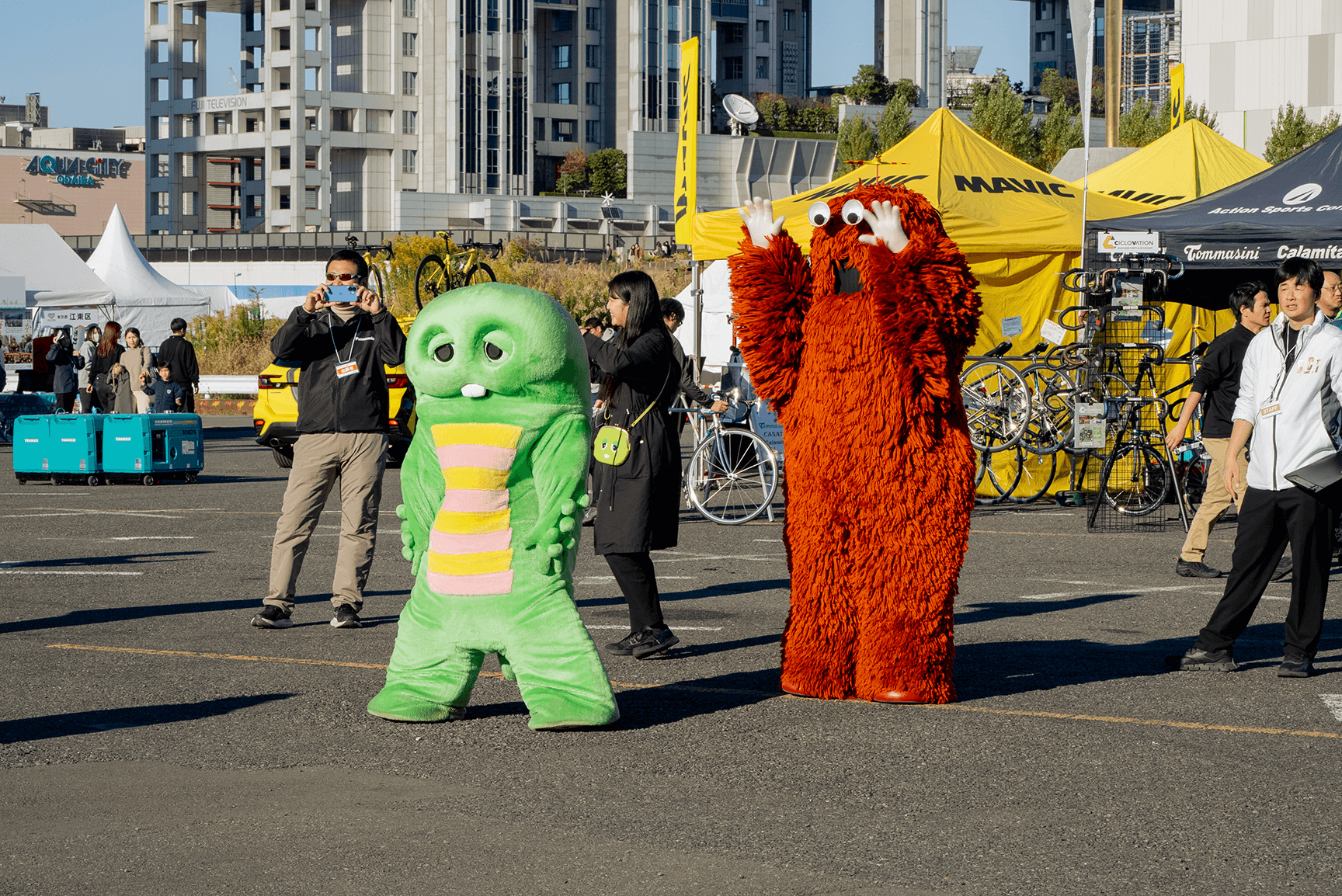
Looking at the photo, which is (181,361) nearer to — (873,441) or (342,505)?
(342,505)

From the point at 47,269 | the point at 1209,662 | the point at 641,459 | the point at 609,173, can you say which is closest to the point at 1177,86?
the point at 47,269

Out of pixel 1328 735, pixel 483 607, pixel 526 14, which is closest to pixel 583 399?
pixel 483 607

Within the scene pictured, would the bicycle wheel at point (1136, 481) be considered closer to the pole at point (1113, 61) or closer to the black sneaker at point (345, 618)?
the black sneaker at point (345, 618)

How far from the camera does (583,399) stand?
640 centimetres

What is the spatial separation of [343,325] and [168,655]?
202cm

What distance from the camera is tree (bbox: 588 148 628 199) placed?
3743 inches

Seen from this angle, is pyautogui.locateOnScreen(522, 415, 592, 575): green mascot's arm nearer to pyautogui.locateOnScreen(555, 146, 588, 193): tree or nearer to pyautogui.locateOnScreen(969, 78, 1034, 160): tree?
pyautogui.locateOnScreen(969, 78, 1034, 160): tree

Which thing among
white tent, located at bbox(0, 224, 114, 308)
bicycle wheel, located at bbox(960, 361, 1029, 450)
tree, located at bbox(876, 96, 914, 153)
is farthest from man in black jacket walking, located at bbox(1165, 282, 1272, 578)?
tree, located at bbox(876, 96, 914, 153)

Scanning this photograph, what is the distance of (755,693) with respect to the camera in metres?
7.06

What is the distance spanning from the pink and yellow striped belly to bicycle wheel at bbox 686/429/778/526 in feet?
26.6

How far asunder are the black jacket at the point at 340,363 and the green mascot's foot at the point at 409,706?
2.59 m

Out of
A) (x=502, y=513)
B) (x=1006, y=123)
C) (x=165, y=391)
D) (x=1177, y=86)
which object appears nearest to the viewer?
(x=502, y=513)

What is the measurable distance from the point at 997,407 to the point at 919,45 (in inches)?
3826

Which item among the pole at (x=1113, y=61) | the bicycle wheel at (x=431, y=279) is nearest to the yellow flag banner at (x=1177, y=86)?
the pole at (x=1113, y=61)
